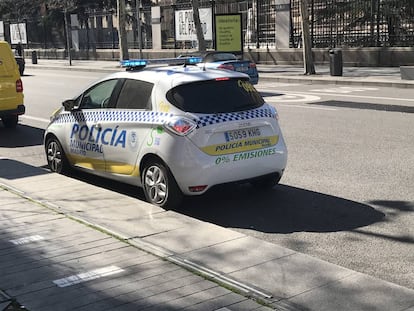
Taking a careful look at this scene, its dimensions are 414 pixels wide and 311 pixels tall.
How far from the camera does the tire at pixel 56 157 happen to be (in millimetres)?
8375

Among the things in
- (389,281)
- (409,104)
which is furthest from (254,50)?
(389,281)

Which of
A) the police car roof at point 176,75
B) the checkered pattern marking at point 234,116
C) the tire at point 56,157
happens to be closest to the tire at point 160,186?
the checkered pattern marking at point 234,116

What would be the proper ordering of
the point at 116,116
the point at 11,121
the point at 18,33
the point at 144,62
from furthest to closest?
1. the point at 18,33
2. the point at 11,121
3. the point at 144,62
4. the point at 116,116

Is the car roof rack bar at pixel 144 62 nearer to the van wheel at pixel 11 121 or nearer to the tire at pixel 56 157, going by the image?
the tire at pixel 56 157

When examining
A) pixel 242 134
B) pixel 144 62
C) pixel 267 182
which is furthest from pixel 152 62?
pixel 267 182

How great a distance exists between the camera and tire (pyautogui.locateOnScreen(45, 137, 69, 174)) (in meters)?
8.38

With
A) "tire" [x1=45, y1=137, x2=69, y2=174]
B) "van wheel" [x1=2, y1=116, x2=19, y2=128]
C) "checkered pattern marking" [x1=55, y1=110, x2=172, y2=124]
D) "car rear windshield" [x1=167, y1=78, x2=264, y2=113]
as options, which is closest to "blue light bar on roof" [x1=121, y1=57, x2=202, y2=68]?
"checkered pattern marking" [x1=55, y1=110, x2=172, y2=124]

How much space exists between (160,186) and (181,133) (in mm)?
703

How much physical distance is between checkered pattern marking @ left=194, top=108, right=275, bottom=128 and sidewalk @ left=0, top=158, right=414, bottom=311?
104 cm

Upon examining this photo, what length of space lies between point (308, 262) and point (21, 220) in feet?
9.95

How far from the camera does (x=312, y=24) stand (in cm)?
2933

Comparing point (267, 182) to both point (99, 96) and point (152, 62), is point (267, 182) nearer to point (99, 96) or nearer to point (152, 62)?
point (152, 62)

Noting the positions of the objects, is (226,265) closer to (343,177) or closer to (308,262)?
(308,262)

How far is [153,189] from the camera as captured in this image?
265 inches
